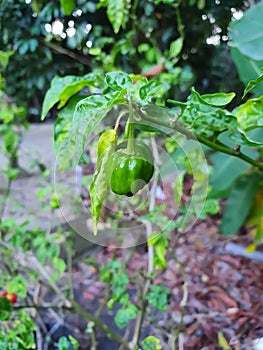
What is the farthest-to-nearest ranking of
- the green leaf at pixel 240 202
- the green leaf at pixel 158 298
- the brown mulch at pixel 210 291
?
the green leaf at pixel 240 202, the brown mulch at pixel 210 291, the green leaf at pixel 158 298

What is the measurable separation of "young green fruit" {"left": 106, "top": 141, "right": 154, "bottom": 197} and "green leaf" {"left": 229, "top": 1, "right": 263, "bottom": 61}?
0.67m

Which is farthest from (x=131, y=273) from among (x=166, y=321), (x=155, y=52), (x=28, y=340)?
(x=28, y=340)

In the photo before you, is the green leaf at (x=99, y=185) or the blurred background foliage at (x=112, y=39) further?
the blurred background foliage at (x=112, y=39)

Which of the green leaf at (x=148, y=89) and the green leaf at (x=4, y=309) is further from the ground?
the green leaf at (x=148, y=89)

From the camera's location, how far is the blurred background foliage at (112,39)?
5.31 feet

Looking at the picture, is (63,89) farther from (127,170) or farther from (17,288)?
(17,288)

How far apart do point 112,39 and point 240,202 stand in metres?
0.75

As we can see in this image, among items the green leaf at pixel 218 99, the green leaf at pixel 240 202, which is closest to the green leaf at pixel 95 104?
the green leaf at pixel 218 99

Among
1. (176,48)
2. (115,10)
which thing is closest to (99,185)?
(115,10)

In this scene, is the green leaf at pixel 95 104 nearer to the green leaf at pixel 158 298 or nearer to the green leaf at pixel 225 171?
the green leaf at pixel 158 298

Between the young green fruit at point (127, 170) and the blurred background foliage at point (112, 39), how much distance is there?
2.95 feet

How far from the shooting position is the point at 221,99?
42cm

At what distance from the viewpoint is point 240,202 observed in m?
1.57

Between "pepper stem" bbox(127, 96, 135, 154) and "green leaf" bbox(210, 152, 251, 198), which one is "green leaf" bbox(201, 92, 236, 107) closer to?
"pepper stem" bbox(127, 96, 135, 154)
